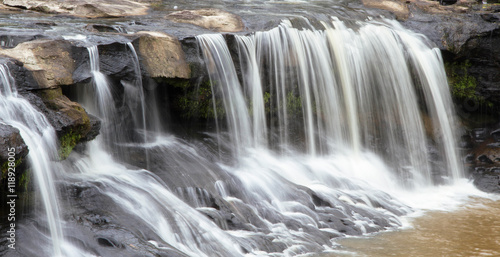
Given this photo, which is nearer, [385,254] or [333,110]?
[385,254]

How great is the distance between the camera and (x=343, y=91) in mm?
9570

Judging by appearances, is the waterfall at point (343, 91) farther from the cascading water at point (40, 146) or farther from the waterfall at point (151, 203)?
the cascading water at point (40, 146)

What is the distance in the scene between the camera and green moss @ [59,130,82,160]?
583cm

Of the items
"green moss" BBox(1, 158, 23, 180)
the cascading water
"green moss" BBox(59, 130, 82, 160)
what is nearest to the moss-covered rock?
"green moss" BBox(59, 130, 82, 160)

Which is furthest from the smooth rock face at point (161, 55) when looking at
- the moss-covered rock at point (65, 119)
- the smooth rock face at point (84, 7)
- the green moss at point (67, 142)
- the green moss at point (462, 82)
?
the green moss at point (462, 82)

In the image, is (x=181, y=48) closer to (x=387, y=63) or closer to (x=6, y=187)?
(x=6, y=187)

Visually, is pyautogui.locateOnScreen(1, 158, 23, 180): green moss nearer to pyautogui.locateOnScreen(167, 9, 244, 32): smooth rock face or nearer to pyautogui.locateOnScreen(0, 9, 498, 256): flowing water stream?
pyautogui.locateOnScreen(0, 9, 498, 256): flowing water stream

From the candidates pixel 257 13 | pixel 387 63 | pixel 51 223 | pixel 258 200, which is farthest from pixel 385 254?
pixel 257 13

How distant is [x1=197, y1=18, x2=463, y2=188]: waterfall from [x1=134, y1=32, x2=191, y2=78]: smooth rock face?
1.43ft

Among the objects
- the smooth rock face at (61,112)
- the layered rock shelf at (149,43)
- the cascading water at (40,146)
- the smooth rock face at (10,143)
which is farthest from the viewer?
the layered rock shelf at (149,43)

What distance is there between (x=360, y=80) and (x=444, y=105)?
1801mm

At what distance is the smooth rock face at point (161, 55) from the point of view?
7.41 meters

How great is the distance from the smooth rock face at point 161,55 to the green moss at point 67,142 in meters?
1.69

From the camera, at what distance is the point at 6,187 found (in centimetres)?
526
